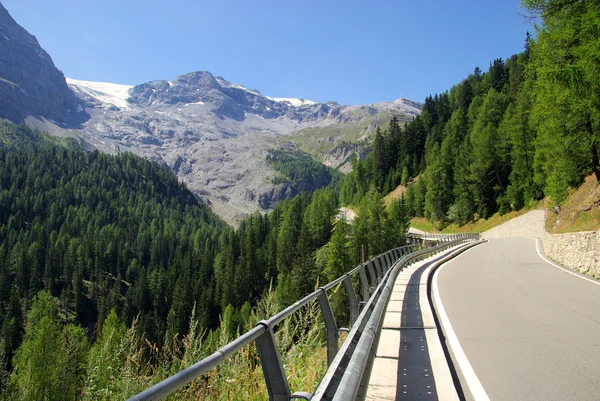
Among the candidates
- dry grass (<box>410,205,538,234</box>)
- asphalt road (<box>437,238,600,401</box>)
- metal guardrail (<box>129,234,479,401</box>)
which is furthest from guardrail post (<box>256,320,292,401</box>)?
dry grass (<box>410,205,538,234</box>)

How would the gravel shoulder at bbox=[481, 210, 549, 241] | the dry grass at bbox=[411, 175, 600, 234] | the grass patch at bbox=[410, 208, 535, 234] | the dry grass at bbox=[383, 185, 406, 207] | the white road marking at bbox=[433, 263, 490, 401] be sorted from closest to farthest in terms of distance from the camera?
the white road marking at bbox=[433, 263, 490, 401], the dry grass at bbox=[411, 175, 600, 234], the gravel shoulder at bbox=[481, 210, 549, 241], the grass patch at bbox=[410, 208, 535, 234], the dry grass at bbox=[383, 185, 406, 207]

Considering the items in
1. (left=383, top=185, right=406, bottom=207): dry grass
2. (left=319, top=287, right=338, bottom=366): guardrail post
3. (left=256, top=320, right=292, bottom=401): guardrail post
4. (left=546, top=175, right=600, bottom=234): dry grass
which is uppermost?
(left=383, top=185, right=406, bottom=207): dry grass

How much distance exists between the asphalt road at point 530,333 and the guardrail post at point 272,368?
2.71m

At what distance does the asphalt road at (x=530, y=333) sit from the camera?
4461mm

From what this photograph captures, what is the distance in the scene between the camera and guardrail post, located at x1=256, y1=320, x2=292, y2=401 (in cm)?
268

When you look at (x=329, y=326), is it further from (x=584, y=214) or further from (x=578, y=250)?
(x=584, y=214)

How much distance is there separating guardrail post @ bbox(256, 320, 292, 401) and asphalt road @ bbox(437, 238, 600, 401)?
2714 millimetres

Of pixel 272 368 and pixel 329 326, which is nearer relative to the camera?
pixel 272 368

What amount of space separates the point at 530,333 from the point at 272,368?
5.72 metres

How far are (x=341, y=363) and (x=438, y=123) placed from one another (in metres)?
106

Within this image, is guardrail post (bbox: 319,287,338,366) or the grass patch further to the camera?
the grass patch

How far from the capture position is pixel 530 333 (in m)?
6.64

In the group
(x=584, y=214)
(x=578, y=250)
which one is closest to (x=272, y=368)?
(x=578, y=250)

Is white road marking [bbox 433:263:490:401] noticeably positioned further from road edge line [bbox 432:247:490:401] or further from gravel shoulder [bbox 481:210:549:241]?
gravel shoulder [bbox 481:210:549:241]
